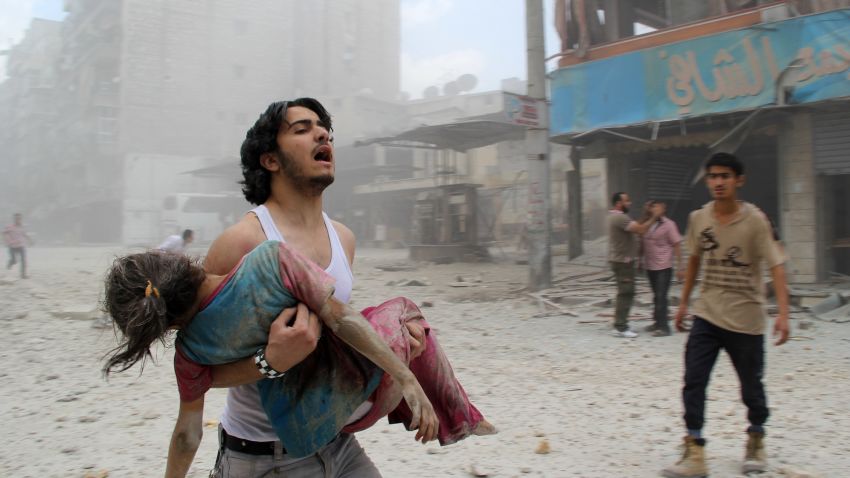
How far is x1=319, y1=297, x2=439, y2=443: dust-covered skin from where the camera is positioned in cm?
132

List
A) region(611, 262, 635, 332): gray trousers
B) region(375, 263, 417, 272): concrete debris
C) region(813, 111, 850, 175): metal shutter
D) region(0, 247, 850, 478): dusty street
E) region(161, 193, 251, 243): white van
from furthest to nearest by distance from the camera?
region(161, 193, 251, 243): white van, region(375, 263, 417, 272): concrete debris, region(813, 111, 850, 175): metal shutter, region(611, 262, 635, 332): gray trousers, region(0, 247, 850, 478): dusty street

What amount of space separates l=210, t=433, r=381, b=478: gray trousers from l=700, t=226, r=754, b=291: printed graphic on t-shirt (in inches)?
98.4

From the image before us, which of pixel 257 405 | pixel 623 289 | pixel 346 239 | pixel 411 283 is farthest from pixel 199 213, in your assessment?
pixel 257 405

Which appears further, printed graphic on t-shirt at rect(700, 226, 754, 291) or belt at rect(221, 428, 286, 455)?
printed graphic on t-shirt at rect(700, 226, 754, 291)

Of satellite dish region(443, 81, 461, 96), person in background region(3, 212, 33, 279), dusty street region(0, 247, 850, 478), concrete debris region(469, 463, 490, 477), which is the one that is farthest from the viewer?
satellite dish region(443, 81, 461, 96)

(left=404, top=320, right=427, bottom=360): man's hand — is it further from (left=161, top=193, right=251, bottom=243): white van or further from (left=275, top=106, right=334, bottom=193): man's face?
(left=161, top=193, right=251, bottom=243): white van

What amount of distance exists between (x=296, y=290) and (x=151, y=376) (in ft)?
17.5

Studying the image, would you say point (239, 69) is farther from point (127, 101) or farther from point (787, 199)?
point (787, 199)

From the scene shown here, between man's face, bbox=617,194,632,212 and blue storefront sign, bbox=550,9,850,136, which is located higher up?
blue storefront sign, bbox=550,9,850,136

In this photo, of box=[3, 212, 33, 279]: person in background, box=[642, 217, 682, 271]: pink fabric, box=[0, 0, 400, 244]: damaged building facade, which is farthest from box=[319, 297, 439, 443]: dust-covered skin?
box=[0, 0, 400, 244]: damaged building facade

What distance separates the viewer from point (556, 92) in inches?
504

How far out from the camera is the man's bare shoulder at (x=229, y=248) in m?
1.53

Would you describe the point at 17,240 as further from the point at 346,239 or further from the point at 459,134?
the point at 346,239

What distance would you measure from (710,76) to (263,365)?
11.2 m
